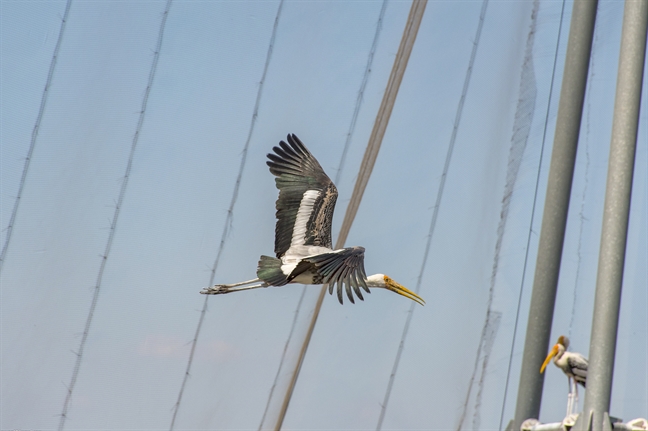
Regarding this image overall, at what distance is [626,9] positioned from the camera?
8.87 metres

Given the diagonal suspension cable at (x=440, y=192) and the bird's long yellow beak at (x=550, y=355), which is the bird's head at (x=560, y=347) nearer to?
the bird's long yellow beak at (x=550, y=355)

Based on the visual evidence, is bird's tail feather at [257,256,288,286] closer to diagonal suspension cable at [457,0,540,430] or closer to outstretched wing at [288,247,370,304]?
outstretched wing at [288,247,370,304]

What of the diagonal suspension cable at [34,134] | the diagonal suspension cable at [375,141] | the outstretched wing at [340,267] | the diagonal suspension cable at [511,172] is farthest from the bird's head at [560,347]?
the diagonal suspension cable at [34,134]

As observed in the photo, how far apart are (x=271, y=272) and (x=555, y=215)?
15.7 feet

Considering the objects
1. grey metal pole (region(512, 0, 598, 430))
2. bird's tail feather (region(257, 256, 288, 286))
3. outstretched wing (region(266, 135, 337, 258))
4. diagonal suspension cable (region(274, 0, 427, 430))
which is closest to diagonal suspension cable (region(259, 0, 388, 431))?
diagonal suspension cable (region(274, 0, 427, 430))

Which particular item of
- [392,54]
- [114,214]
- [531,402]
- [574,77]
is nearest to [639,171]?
[574,77]

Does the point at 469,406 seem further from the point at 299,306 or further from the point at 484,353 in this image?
the point at 299,306

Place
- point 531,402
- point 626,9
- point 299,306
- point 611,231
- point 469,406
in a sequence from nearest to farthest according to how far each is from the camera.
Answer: point 611,231
point 626,9
point 531,402
point 299,306
point 469,406

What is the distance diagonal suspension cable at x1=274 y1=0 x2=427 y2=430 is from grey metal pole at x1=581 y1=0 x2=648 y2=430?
3.69 metres

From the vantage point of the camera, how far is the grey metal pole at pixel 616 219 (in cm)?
738

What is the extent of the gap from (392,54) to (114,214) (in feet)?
15.9

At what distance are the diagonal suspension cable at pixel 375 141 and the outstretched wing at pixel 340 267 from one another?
476 cm

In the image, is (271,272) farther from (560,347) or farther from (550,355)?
(550,355)

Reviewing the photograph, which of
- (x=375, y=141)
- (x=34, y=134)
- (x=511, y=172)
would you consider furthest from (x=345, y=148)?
(x=34, y=134)
